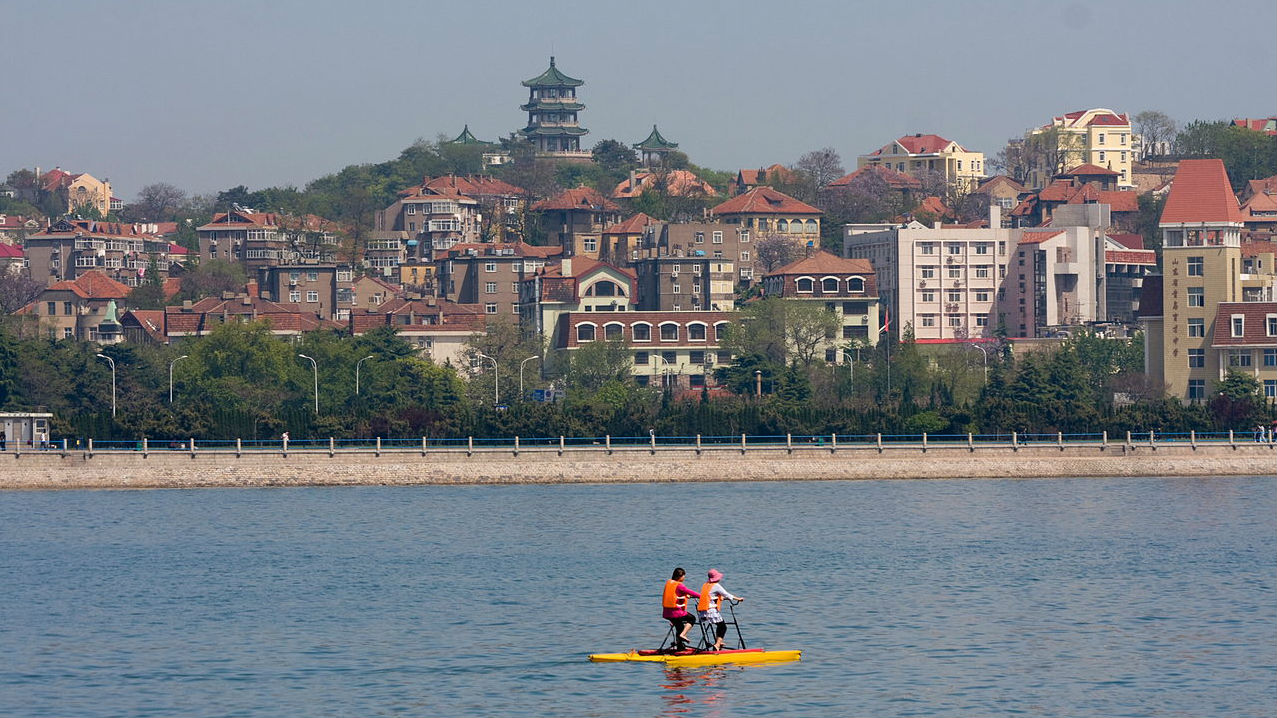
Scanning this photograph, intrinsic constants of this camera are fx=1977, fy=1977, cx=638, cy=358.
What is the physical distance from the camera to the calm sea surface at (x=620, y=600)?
3378cm

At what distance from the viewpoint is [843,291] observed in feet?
440

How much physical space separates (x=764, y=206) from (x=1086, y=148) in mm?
47325

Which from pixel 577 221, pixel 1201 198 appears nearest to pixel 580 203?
pixel 577 221

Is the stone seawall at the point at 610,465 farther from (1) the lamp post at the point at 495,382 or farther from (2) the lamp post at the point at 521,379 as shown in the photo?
(2) the lamp post at the point at 521,379

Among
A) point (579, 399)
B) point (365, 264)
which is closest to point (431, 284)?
point (365, 264)

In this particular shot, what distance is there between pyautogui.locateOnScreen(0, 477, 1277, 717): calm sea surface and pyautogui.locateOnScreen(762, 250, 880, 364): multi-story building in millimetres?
59090

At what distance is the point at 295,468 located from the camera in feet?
253

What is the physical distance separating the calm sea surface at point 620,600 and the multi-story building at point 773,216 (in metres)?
92.6

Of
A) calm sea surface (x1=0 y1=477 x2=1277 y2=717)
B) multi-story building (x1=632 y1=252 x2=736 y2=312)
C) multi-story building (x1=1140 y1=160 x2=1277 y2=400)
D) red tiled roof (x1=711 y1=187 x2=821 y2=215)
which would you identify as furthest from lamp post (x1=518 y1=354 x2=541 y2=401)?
red tiled roof (x1=711 y1=187 x2=821 y2=215)

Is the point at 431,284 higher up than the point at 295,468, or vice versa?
the point at 431,284

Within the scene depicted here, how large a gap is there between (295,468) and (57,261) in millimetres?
100811

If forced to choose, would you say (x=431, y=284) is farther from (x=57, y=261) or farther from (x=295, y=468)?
(x=295, y=468)

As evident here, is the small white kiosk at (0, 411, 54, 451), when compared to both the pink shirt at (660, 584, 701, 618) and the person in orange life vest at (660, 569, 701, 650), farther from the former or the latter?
the pink shirt at (660, 584, 701, 618)

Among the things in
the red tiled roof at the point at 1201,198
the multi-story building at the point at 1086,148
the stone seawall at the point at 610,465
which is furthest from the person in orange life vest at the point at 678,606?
the multi-story building at the point at 1086,148
